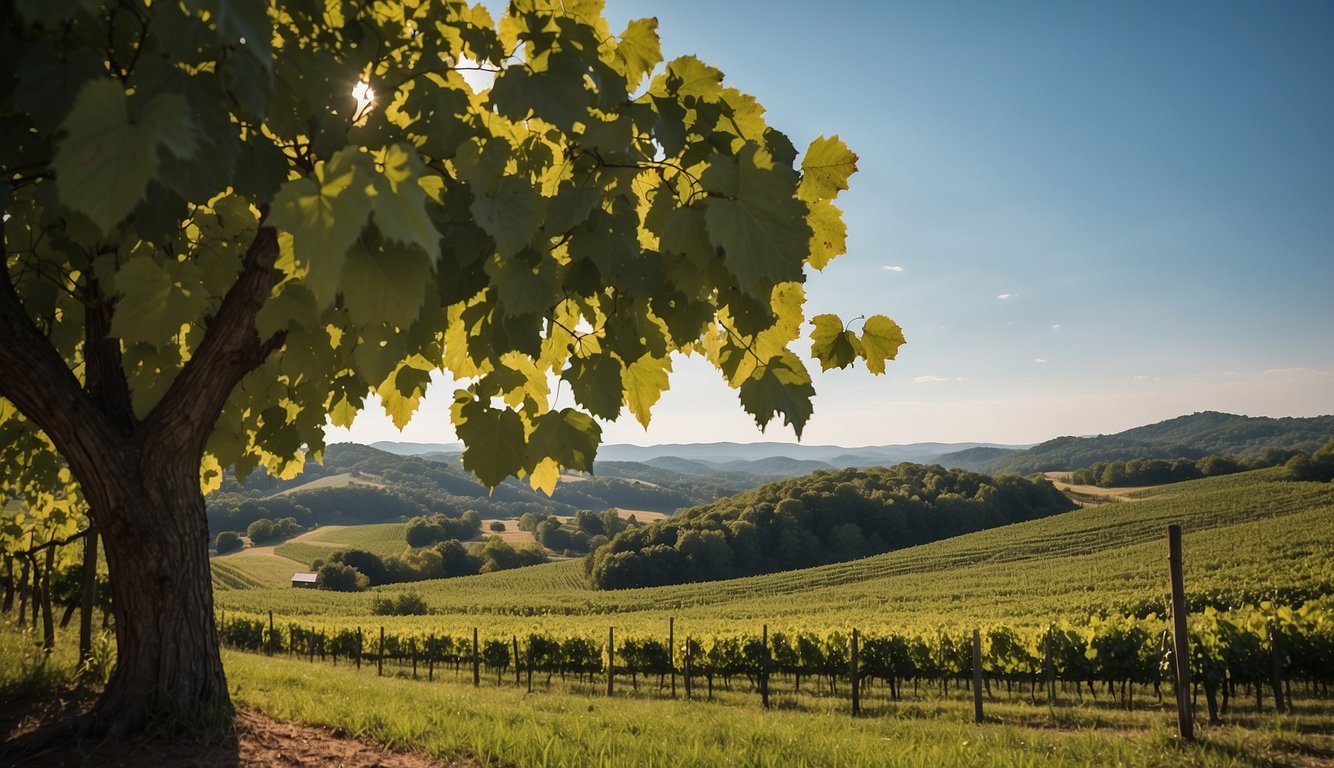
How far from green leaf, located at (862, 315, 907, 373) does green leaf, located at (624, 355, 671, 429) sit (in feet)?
2.45

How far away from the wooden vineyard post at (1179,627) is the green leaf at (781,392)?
7750mm

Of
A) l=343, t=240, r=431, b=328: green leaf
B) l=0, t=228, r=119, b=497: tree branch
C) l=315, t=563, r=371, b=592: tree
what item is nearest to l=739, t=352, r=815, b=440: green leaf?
l=343, t=240, r=431, b=328: green leaf

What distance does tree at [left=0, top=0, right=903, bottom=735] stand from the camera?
1477 mm

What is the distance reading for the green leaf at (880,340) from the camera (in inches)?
100

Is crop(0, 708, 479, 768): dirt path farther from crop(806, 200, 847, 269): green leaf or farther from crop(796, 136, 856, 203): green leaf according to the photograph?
crop(796, 136, 856, 203): green leaf

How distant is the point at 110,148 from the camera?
1111 mm

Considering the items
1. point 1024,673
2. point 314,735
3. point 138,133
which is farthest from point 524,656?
point 138,133

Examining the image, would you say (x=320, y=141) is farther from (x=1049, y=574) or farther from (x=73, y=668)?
(x=1049, y=574)

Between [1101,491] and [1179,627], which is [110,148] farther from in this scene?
[1101,491]

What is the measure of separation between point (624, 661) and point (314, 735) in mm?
24269

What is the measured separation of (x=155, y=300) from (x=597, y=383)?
62.1 inches

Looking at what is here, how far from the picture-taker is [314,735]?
4.21 metres

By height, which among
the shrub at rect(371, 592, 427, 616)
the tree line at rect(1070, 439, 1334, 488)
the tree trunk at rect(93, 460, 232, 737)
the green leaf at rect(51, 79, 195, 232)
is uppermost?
the green leaf at rect(51, 79, 195, 232)

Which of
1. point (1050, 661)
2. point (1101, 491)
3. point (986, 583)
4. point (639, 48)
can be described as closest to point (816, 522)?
point (986, 583)
